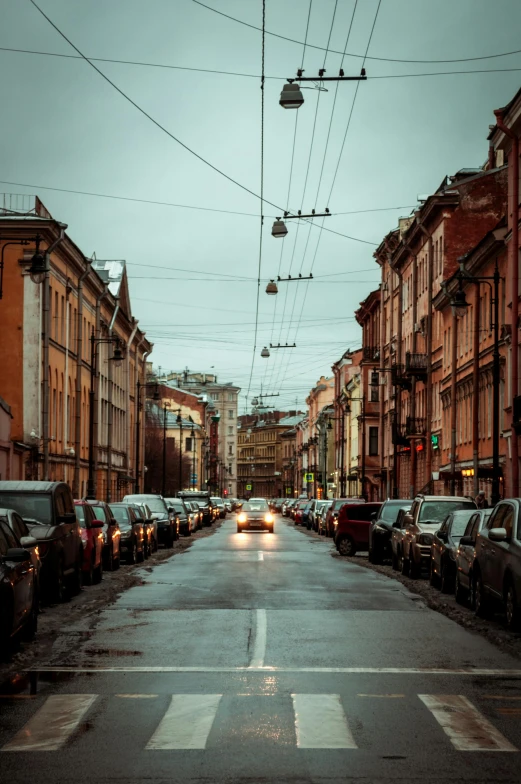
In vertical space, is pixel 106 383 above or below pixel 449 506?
above

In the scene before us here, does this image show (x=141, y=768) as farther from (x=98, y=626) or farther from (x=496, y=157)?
(x=496, y=157)

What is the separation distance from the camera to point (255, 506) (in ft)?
230

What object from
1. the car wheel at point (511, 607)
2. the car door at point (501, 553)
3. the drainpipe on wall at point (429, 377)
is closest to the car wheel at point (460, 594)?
the car door at point (501, 553)

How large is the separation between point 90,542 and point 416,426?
148 ft

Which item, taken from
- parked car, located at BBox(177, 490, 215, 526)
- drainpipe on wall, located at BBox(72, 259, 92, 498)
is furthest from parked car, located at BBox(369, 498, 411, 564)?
parked car, located at BBox(177, 490, 215, 526)

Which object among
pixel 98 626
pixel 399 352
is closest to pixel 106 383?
pixel 399 352

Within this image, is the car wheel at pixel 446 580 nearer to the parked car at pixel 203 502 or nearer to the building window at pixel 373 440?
the parked car at pixel 203 502

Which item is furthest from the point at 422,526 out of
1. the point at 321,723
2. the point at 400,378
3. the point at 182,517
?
the point at 400,378

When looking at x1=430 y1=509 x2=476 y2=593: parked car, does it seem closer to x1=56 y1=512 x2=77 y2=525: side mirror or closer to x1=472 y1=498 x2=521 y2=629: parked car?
x1=472 y1=498 x2=521 y2=629: parked car

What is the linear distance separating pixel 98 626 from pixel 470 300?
40.3 m

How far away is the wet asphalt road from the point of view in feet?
24.8

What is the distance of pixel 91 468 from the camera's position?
50906 mm

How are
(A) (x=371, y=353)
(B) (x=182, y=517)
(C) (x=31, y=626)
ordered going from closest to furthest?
(C) (x=31, y=626) < (B) (x=182, y=517) < (A) (x=371, y=353)

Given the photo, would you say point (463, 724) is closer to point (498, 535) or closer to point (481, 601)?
point (498, 535)
